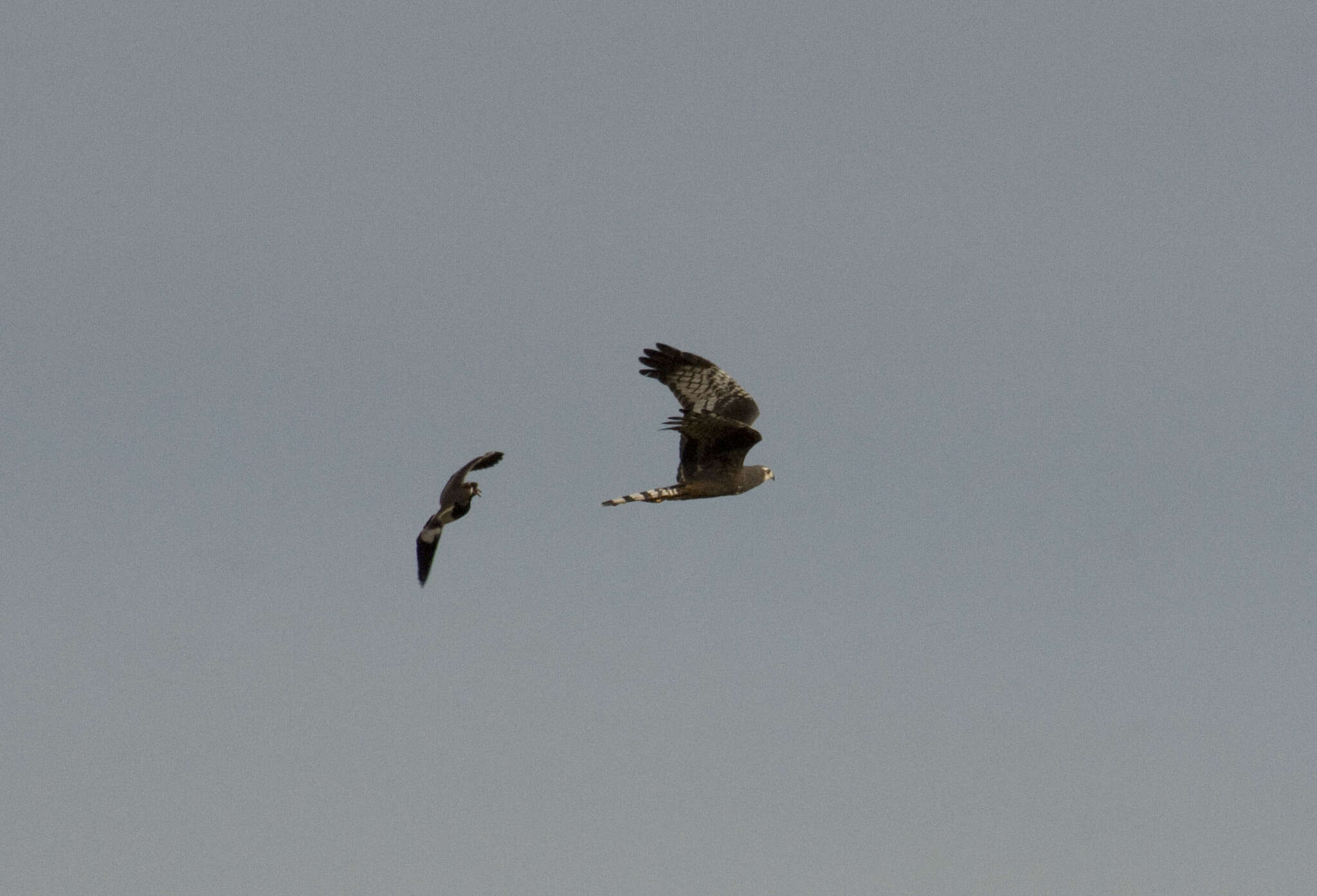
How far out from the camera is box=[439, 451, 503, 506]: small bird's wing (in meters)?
23.8

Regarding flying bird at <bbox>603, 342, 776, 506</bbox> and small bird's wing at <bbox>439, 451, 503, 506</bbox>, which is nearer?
small bird's wing at <bbox>439, 451, 503, 506</bbox>

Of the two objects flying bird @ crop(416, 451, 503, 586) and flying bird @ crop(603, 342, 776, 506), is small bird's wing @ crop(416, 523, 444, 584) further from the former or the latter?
flying bird @ crop(603, 342, 776, 506)

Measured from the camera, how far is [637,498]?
27.3 metres

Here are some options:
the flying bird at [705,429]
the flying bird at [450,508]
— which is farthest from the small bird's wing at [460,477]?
the flying bird at [705,429]

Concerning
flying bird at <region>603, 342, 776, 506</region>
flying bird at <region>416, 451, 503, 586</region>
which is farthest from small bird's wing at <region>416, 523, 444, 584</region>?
flying bird at <region>603, 342, 776, 506</region>

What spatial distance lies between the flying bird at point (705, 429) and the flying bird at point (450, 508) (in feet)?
11.0

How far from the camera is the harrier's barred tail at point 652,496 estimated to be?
2705cm

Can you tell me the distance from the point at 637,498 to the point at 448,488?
4.08 metres

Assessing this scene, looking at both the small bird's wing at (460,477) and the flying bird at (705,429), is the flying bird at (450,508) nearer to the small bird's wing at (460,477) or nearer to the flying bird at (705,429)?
the small bird's wing at (460,477)

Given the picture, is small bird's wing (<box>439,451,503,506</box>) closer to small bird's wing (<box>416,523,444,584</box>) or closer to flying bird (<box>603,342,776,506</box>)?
small bird's wing (<box>416,523,444,584</box>)

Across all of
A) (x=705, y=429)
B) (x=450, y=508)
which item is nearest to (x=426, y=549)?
(x=450, y=508)

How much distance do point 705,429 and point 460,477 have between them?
15.5 ft

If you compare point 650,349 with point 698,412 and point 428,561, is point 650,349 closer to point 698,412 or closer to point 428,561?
point 698,412

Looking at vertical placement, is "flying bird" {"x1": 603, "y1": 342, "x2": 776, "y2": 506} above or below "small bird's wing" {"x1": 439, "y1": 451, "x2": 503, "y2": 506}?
above
